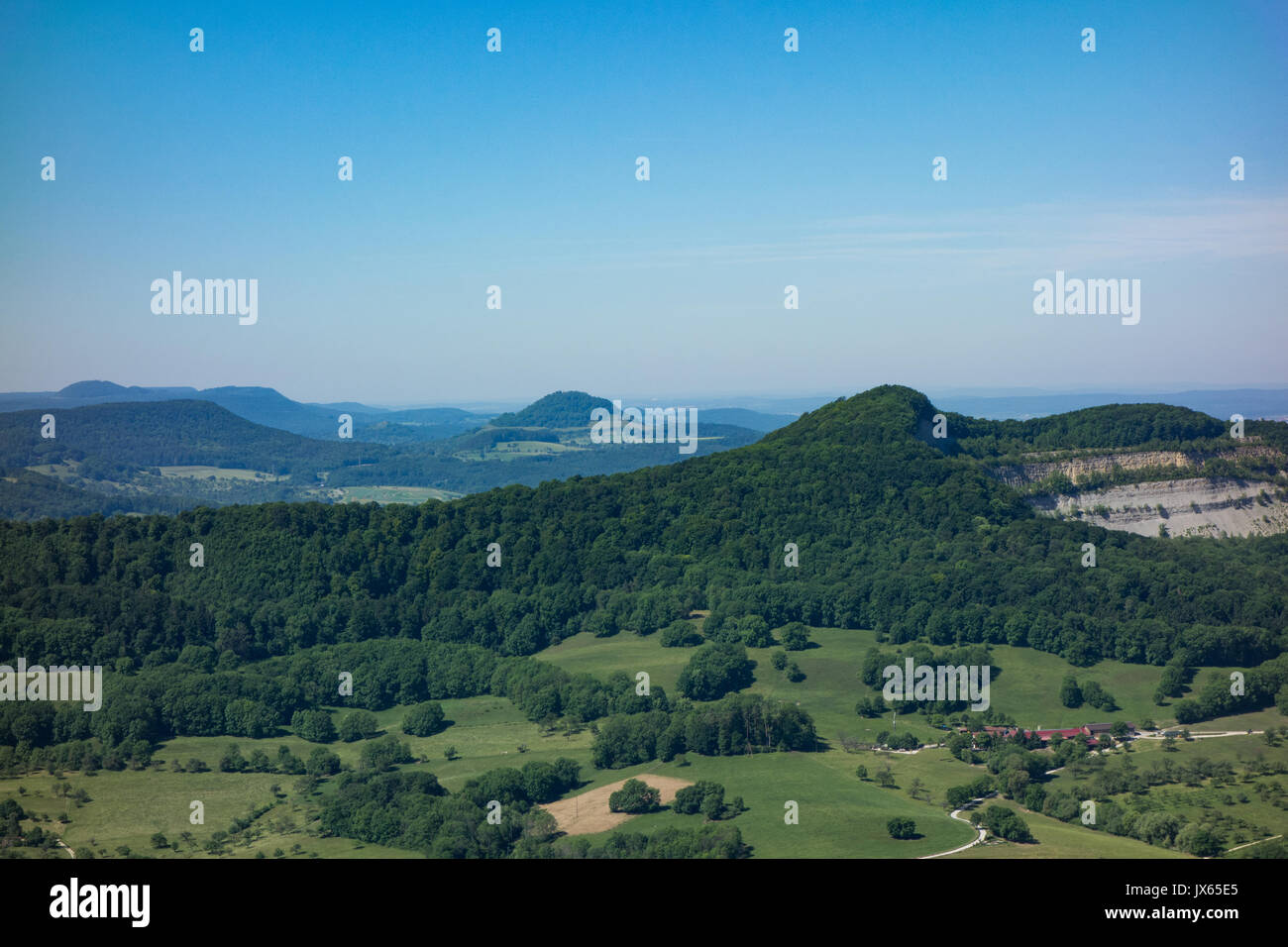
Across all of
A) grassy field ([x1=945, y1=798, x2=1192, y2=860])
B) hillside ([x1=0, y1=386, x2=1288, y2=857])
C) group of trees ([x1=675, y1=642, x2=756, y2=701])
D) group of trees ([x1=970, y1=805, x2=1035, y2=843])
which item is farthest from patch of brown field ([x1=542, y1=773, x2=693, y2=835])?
grassy field ([x1=945, y1=798, x2=1192, y2=860])

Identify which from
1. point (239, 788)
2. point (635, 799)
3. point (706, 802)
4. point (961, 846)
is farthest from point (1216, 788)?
point (239, 788)

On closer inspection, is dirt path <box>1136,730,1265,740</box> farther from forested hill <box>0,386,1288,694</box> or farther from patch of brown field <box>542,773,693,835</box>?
patch of brown field <box>542,773,693,835</box>

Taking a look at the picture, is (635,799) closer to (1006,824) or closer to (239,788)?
(1006,824)

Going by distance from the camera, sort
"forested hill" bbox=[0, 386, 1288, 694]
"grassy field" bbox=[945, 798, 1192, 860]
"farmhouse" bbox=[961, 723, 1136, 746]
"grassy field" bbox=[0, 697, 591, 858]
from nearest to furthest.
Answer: "grassy field" bbox=[945, 798, 1192, 860] → "grassy field" bbox=[0, 697, 591, 858] → "farmhouse" bbox=[961, 723, 1136, 746] → "forested hill" bbox=[0, 386, 1288, 694]
